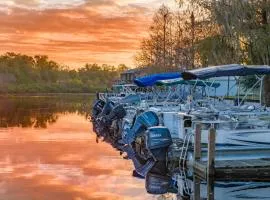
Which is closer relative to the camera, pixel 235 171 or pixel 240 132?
pixel 235 171

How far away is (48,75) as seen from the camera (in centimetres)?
16338

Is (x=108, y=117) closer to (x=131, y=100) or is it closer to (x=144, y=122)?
(x=131, y=100)

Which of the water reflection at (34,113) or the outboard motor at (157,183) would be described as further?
the water reflection at (34,113)

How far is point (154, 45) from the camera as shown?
5919cm

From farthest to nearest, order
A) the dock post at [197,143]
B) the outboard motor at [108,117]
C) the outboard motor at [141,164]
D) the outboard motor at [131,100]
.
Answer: the outboard motor at [131,100] < the outboard motor at [108,117] < the outboard motor at [141,164] < the dock post at [197,143]

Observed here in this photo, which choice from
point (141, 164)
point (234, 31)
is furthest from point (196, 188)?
point (234, 31)

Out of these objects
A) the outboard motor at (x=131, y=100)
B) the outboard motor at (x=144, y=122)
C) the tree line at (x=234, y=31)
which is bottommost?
the outboard motor at (x=144, y=122)

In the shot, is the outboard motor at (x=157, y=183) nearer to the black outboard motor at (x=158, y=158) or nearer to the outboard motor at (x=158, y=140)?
the black outboard motor at (x=158, y=158)

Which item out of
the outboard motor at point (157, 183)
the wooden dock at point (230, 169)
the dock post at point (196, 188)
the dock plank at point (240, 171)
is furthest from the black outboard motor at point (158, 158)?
the dock plank at point (240, 171)

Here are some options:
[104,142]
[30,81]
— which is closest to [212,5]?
[104,142]

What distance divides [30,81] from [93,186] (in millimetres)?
141522

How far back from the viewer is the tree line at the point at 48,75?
136500 mm

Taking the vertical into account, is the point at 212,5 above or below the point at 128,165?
above

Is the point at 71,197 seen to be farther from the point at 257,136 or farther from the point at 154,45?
the point at 154,45
